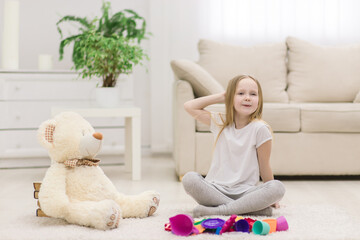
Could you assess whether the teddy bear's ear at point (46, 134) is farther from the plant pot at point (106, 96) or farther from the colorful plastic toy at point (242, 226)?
the plant pot at point (106, 96)

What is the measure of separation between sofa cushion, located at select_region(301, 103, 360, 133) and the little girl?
92 centimetres

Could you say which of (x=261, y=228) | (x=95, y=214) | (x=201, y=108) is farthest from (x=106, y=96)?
(x=261, y=228)

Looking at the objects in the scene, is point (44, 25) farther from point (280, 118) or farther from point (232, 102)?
point (232, 102)

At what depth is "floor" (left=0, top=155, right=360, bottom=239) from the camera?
2121mm

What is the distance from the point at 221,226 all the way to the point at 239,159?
374mm

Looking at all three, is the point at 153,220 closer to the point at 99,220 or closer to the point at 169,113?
the point at 99,220

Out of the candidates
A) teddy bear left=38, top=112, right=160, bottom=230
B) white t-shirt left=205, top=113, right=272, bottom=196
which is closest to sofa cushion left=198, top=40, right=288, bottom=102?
white t-shirt left=205, top=113, right=272, bottom=196

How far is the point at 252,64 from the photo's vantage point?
3.32 m

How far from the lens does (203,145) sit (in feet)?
8.79

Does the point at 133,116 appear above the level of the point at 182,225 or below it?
above

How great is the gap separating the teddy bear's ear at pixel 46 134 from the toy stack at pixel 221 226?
1.67 feet

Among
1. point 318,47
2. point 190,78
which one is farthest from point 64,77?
point 318,47

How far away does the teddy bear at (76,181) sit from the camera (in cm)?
160

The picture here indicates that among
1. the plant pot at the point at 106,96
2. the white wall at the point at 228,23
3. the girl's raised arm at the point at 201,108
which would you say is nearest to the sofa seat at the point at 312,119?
the plant pot at the point at 106,96
